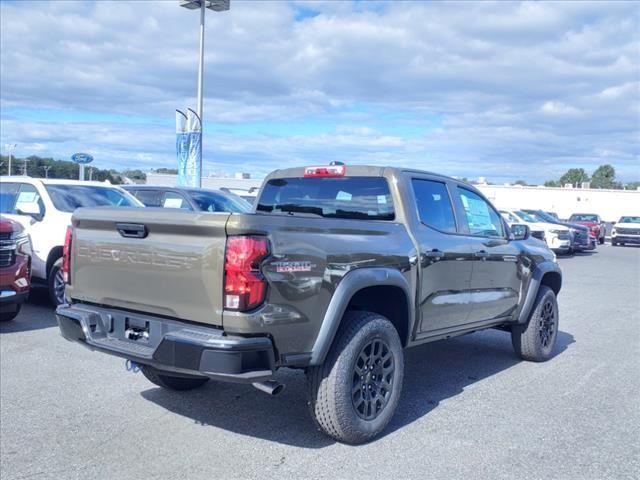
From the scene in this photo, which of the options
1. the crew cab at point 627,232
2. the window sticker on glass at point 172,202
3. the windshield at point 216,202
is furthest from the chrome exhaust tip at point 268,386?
the crew cab at point 627,232

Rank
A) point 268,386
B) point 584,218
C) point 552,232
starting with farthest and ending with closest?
point 584,218
point 552,232
point 268,386

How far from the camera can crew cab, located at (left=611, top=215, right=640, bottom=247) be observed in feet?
103

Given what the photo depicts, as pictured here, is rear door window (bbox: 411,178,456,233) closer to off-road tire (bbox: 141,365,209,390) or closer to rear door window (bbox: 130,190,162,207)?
off-road tire (bbox: 141,365,209,390)

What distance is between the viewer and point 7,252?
7.75 m

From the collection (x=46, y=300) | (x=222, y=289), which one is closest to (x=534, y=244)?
(x=222, y=289)

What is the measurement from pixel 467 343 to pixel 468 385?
6.48 feet

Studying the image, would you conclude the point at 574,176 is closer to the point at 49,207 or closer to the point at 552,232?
the point at 552,232

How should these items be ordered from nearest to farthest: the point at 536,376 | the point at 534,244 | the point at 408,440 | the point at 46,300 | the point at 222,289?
1. the point at 222,289
2. the point at 408,440
3. the point at 536,376
4. the point at 534,244
5. the point at 46,300

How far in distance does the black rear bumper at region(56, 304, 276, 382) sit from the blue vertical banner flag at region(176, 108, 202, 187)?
53.6ft

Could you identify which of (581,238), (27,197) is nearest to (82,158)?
(27,197)

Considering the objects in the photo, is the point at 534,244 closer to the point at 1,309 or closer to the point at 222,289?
the point at 222,289

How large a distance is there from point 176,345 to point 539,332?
4.54 metres

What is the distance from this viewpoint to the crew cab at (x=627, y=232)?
31.5 metres

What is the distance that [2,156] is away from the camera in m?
15.2
